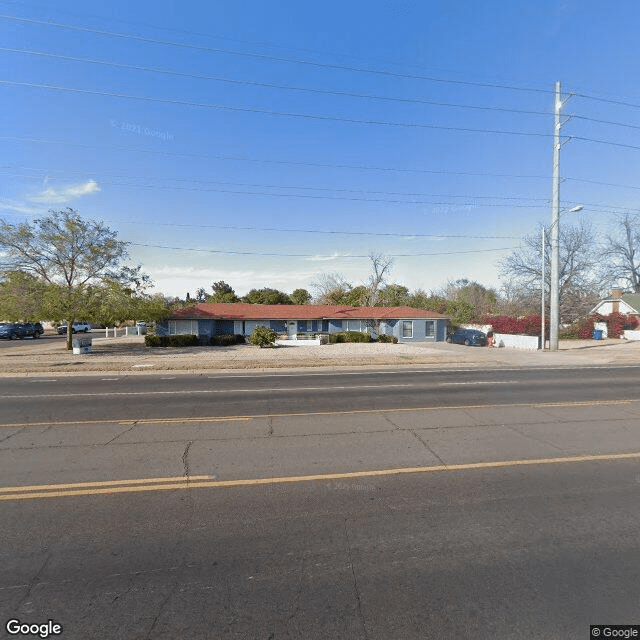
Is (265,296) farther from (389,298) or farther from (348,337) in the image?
(348,337)

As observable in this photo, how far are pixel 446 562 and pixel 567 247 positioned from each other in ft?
135

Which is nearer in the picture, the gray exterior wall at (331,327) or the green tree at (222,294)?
the gray exterior wall at (331,327)

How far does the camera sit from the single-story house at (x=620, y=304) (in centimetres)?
4134

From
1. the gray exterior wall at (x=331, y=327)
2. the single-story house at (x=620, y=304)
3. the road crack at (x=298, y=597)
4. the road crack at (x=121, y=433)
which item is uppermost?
the single-story house at (x=620, y=304)

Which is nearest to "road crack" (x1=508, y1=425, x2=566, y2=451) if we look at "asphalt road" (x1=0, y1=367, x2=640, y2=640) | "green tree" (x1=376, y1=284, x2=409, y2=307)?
"asphalt road" (x1=0, y1=367, x2=640, y2=640)

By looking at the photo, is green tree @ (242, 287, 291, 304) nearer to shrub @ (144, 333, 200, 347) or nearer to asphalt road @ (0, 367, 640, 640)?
shrub @ (144, 333, 200, 347)

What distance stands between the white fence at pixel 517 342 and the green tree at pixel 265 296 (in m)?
32.4

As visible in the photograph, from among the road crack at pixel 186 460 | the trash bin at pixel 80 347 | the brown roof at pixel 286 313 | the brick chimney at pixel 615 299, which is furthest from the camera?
the brick chimney at pixel 615 299

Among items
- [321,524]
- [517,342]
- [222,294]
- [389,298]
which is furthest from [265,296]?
[321,524]

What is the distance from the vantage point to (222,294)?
54250mm

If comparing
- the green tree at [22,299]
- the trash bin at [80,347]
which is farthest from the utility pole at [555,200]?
the green tree at [22,299]

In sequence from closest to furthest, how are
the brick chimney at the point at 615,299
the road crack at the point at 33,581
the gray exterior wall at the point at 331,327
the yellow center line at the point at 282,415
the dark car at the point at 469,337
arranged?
the road crack at the point at 33,581 → the yellow center line at the point at 282,415 → the gray exterior wall at the point at 331,327 → the dark car at the point at 469,337 → the brick chimney at the point at 615,299

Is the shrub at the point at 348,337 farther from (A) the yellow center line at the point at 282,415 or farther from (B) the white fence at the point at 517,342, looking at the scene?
(A) the yellow center line at the point at 282,415

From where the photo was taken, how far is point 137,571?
9.82 ft
